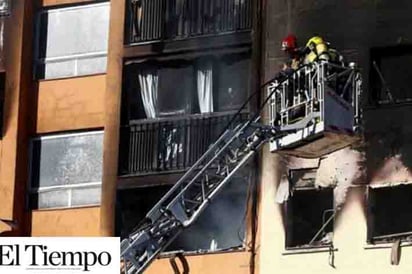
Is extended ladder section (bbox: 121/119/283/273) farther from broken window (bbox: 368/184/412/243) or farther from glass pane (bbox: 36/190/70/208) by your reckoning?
glass pane (bbox: 36/190/70/208)

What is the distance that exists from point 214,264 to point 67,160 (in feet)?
13.9

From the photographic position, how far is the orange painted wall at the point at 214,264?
27.0 meters

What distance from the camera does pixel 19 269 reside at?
20.8 metres

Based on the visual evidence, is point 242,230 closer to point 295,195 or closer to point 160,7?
point 295,195

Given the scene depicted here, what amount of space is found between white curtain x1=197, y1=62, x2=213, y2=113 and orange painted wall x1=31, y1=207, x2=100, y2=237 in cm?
296

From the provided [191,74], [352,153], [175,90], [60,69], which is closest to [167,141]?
[175,90]

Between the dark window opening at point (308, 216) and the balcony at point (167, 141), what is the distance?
7.52 ft

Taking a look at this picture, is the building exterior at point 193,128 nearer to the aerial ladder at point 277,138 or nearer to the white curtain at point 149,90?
the white curtain at point 149,90

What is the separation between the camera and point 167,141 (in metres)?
28.7

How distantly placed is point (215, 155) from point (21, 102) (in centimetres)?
634

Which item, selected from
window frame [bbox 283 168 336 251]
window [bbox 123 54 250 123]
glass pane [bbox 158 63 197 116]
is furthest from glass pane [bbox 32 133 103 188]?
window frame [bbox 283 168 336 251]

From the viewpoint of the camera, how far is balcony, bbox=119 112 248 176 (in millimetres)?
28281

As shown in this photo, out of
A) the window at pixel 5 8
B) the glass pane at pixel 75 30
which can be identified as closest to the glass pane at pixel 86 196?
the glass pane at pixel 75 30

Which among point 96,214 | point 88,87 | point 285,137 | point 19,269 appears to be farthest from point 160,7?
point 19,269
